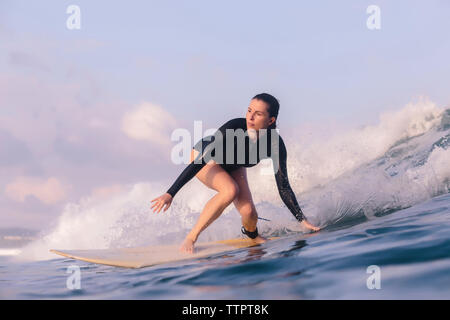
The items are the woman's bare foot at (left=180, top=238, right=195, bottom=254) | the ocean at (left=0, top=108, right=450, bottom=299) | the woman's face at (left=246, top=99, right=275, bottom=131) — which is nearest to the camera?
the ocean at (left=0, top=108, right=450, bottom=299)

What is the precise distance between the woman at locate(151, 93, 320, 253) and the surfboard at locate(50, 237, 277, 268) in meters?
0.18

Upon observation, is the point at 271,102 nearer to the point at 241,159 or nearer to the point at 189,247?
the point at 241,159

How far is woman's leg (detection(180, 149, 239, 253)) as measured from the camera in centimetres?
454

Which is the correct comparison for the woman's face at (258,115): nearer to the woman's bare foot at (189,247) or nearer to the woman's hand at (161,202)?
the woman's hand at (161,202)

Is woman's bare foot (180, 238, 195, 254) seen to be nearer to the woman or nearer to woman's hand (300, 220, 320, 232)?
the woman

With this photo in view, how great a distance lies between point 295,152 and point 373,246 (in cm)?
694

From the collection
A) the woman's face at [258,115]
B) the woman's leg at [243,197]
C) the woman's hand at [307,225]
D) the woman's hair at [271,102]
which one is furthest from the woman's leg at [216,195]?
the woman's hand at [307,225]

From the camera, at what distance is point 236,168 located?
A: 494 centimetres

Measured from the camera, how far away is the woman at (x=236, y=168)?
452cm

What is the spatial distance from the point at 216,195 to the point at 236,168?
20.5 inches

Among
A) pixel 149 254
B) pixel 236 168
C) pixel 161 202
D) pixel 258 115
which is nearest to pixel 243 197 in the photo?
pixel 236 168

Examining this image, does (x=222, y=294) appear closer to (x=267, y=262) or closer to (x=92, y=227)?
(x=267, y=262)

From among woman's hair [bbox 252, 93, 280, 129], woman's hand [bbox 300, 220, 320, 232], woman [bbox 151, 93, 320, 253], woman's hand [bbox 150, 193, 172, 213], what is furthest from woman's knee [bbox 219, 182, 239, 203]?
woman's hand [bbox 300, 220, 320, 232]
